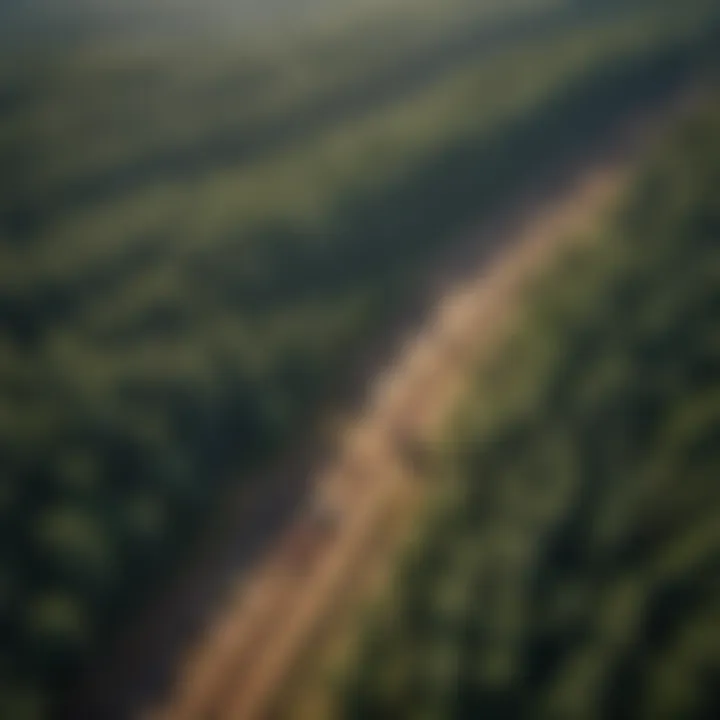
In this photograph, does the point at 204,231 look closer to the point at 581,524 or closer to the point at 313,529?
the point at 313,529

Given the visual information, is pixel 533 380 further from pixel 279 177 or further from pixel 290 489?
pixel 279 177

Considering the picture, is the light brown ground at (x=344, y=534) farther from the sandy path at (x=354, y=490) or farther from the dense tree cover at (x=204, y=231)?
the dense tree cover at (x=204, y=231)

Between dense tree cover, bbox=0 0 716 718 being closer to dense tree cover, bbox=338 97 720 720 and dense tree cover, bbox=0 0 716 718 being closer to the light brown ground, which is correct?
the light brown ground

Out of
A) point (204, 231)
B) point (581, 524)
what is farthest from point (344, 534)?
point (204, 231)

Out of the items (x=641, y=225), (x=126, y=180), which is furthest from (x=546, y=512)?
(x=126, y=180)

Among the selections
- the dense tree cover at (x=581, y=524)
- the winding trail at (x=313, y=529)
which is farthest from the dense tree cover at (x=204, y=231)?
the dense tree cover at (x=581, y=524)

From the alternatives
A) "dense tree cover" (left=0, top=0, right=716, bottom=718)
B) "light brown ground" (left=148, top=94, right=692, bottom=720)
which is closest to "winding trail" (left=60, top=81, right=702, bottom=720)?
"light brown ground" (left=148, top=94, right=692, bottom=720)
